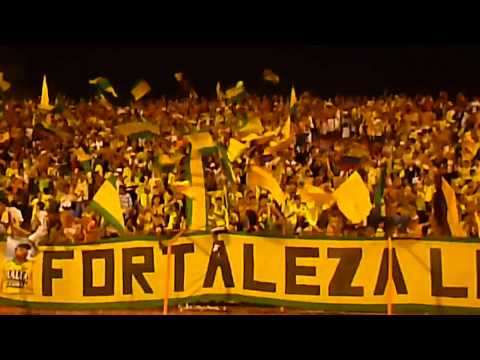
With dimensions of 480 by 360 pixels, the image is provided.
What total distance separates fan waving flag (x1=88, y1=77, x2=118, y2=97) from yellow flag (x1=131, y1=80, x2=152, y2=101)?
57 mm

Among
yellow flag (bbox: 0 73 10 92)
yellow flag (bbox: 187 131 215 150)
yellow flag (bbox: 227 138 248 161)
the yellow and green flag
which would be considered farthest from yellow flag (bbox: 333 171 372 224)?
yellow flag (bbox: 0 73 10 92)

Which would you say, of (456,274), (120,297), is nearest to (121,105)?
(120,297)

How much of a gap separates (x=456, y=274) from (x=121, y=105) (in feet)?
3.62

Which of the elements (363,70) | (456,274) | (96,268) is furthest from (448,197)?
(96,268)

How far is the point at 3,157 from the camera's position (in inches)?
88.4

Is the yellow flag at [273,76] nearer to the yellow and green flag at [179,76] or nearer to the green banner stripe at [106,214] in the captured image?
the yellow and green flag at [179,76]

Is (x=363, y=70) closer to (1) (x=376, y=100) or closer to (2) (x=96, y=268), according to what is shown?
(1) (x=376, y=100)

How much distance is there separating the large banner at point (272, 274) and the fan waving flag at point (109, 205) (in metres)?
0.06

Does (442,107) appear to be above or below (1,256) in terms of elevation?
above

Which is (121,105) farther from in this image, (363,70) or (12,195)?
(363,70)

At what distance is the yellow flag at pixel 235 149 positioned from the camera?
2256mm

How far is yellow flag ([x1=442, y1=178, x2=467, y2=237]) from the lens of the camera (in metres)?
2.23
